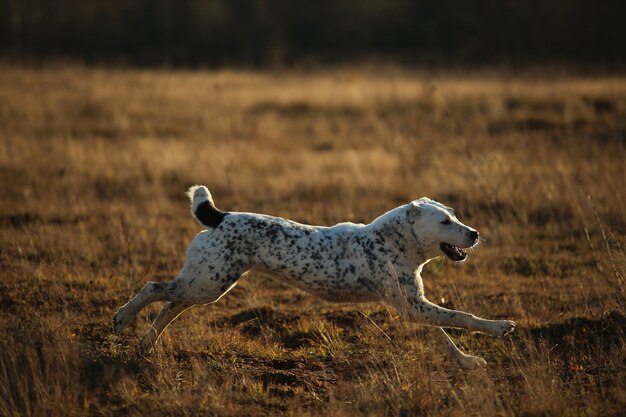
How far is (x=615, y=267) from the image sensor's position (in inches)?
279

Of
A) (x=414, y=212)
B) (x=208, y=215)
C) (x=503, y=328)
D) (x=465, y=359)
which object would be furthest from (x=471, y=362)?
(x=208, y=215)

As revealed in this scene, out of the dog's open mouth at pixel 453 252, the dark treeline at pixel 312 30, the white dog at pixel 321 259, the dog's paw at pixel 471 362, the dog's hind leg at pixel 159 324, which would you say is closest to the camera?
the dog's paw at pixel 471 362

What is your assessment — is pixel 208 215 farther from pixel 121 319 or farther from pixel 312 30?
pixel 312 30

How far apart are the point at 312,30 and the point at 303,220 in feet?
87.9

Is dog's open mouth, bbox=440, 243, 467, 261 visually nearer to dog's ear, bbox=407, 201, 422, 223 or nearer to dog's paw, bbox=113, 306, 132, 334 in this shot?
dog's ear, bbox=407, 201, 422, 223

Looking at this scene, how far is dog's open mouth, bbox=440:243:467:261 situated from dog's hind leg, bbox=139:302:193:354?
7.41ft

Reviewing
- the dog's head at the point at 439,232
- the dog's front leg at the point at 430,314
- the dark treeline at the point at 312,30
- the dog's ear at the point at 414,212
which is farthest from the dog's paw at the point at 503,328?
the dark treeline at the point at 312,30

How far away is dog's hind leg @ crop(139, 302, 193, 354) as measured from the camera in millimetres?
6684

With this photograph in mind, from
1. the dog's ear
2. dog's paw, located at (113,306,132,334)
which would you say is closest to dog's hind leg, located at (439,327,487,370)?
the dog's ear

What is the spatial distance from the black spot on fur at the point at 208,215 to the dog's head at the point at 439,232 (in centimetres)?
167

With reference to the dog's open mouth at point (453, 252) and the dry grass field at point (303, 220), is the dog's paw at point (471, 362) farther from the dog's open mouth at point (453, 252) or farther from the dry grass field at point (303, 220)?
the dog's open mouth at point (453, 252)

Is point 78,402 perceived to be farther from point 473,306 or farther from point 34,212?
point 34,212

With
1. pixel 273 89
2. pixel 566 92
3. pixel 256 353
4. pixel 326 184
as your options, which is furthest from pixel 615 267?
pixel 273 89

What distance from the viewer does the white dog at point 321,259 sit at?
21.5ft
